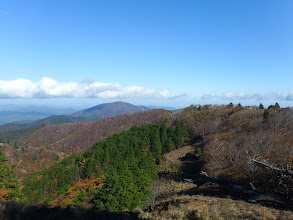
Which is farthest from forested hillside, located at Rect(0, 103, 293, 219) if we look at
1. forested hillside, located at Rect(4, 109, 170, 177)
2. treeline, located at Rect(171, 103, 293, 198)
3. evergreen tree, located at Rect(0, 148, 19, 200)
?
forested hillside, located at Rect(4, 109, 170, 177)

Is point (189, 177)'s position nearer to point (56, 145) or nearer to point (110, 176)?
point (110, 176)

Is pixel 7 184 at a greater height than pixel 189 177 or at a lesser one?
greater

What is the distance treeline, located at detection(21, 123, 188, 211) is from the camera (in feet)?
65.5

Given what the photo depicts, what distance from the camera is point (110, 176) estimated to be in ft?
66.7

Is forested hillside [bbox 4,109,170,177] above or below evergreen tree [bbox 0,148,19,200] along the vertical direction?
below

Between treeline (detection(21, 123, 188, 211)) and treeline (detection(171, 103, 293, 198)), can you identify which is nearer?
treeline (detection(171, 103, 293, 198))

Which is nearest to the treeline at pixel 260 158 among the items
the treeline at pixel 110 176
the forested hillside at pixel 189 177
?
the forested hillside at pixel 189 177

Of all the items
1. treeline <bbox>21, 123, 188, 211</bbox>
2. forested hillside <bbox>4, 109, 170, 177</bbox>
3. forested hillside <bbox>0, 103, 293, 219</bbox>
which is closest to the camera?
forested hillside <bbox>0, 103, 293, 219</bbox>

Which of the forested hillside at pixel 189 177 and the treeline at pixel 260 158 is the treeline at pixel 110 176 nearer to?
the forested hillside at pixel 189 177

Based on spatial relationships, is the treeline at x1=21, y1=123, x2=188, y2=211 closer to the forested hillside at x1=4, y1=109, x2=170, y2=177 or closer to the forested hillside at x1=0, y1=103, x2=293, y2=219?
the forested hillside at x1=0, y1=103, x2=293, y2=219

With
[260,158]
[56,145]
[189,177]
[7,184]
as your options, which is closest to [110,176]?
[189,177]

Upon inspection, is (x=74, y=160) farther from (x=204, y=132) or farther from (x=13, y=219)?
(x=13, y=219)

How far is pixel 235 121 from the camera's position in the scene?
61625mm

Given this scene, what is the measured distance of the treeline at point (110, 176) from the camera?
20.0 meters
